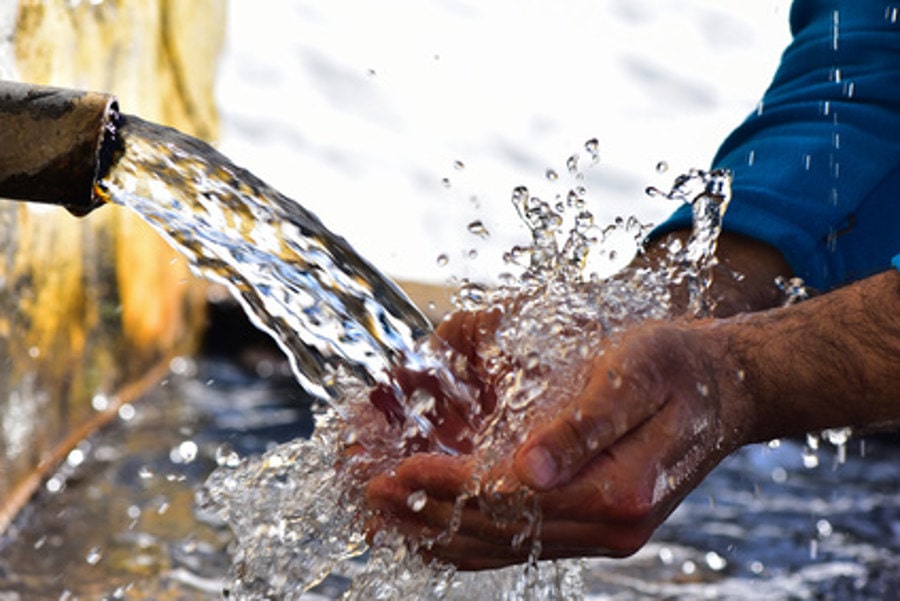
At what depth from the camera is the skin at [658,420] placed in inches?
52.5

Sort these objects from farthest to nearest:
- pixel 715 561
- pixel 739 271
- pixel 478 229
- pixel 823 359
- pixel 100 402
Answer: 1. pixel 100 402
2. pixel 715 561
3. pixel 739 271
4. pixel 478 229
5. pixel 823 359

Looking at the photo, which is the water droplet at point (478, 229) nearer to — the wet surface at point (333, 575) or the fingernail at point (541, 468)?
the fingernail at point (541, 468)

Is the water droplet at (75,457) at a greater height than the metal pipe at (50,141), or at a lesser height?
lesser

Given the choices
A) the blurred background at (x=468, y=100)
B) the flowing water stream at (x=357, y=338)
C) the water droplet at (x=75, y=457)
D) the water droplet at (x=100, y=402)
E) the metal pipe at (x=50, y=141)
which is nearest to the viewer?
the metal pipe at (x=50, y=141)

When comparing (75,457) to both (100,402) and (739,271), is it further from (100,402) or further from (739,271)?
(739,271)

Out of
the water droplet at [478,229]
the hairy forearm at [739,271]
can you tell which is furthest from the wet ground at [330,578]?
the water droplet at [478,229]

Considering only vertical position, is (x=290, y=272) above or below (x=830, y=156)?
below

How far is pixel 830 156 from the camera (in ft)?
6.66

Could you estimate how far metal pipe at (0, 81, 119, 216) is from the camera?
46.9 inches

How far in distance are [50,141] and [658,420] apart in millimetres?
693

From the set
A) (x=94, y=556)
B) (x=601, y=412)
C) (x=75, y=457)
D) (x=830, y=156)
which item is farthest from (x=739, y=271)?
(x=75, y=457)

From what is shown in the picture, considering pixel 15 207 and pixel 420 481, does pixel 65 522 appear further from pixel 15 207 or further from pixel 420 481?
pixel 420 481

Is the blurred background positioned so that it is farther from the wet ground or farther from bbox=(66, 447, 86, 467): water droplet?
bbox=(66, 447, 86, 467): water droplet

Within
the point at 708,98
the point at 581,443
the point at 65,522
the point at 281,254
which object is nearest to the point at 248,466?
the point at 281,254
